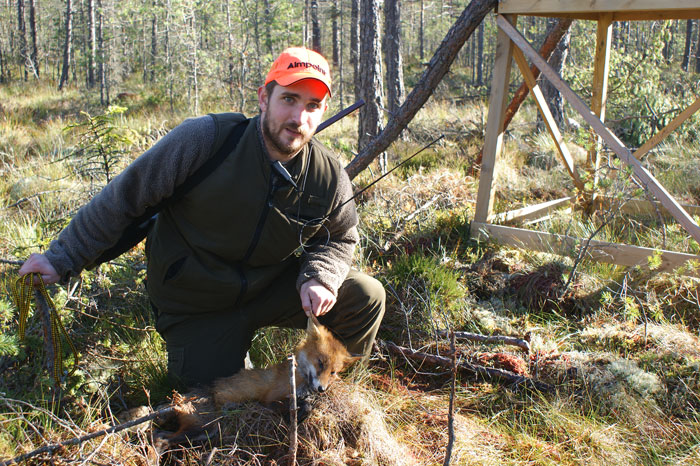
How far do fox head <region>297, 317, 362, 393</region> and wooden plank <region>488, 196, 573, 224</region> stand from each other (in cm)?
261

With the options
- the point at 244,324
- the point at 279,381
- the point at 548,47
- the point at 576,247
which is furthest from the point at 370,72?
the point at 279,381

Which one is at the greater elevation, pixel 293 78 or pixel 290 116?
pixel 293 78

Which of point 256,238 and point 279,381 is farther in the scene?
point 256,238

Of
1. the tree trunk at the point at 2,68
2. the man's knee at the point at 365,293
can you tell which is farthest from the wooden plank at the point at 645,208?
the tree trunk at the point at 2,68

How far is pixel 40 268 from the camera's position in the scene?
7.72ft

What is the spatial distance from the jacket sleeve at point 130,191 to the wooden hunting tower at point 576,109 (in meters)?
2.89

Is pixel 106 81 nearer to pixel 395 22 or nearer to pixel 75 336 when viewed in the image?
pixel 395 22

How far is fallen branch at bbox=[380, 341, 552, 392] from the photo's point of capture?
2.94m

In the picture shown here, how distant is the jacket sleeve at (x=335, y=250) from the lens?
277 cm

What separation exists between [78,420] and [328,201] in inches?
65.6

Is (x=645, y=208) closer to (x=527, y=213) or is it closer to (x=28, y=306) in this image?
(x=527, y=213)

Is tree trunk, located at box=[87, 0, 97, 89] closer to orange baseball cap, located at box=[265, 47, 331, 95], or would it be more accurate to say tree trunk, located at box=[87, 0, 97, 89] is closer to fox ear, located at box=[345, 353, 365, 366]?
orange baseball cap, located at box=[265, 47, 331, 95]

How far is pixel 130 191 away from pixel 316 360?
48.9 inches

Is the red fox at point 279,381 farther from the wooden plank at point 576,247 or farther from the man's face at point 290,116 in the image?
the wooden plank at point 576,247
